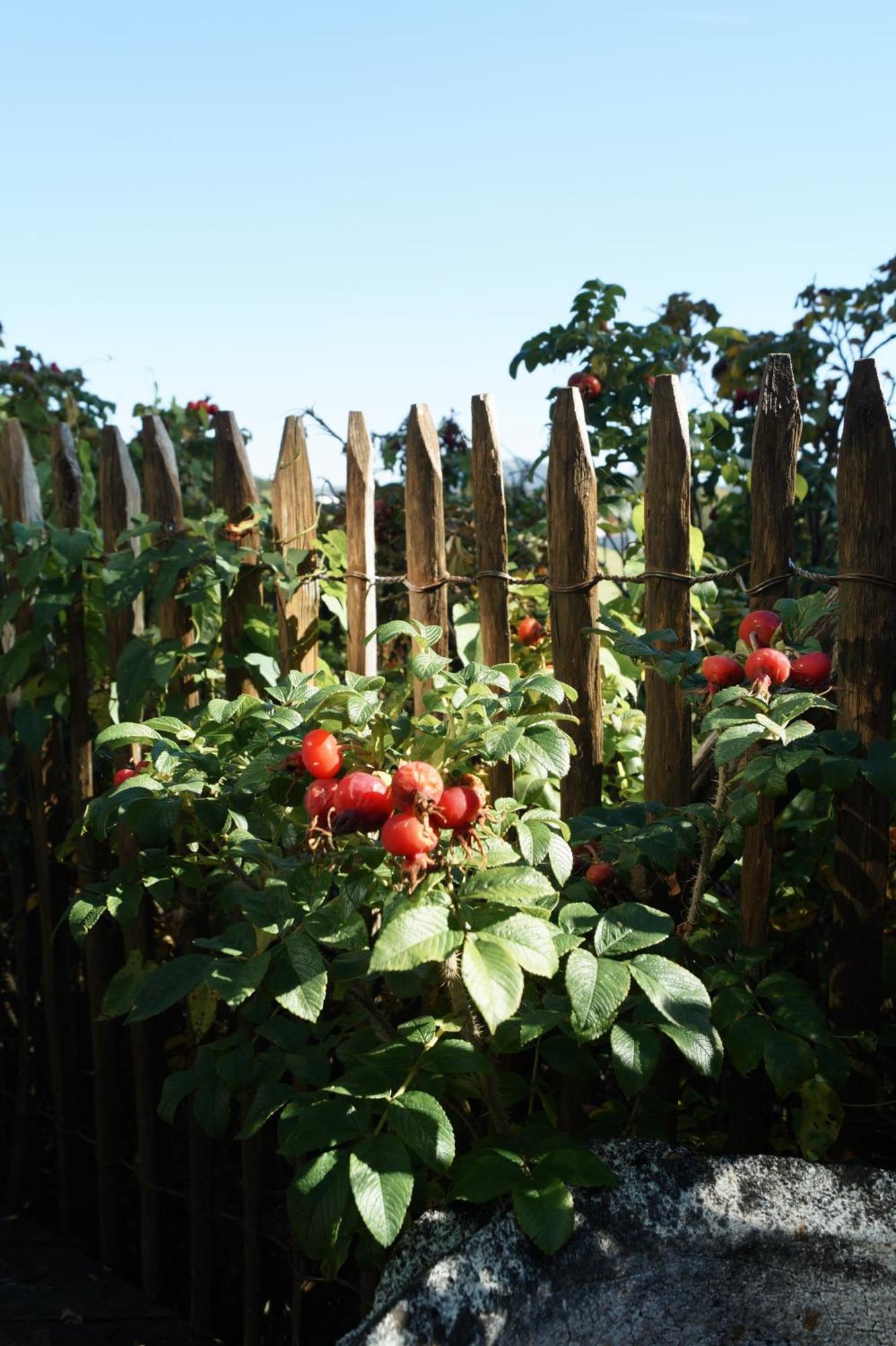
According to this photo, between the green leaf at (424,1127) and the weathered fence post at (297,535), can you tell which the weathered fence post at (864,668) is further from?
the weathered fence post at (297,535)

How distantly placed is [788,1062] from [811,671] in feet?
1.74

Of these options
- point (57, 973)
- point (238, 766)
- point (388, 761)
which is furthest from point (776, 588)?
point (57, 973)

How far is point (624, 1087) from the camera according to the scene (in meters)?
1.48

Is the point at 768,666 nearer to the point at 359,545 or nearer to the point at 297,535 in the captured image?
the point at 359,545

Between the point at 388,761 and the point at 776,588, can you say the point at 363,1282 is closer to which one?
the point at 388,761

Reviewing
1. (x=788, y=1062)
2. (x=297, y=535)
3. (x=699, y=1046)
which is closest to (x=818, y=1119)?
(x=788, y=1062)

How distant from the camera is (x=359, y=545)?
2.57 metres

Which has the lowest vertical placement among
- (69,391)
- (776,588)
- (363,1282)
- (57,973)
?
(363,1282)

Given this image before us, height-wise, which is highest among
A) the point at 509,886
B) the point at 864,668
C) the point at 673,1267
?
the point at 864,668

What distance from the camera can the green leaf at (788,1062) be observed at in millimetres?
1581

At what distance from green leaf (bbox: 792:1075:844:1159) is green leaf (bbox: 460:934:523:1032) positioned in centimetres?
66

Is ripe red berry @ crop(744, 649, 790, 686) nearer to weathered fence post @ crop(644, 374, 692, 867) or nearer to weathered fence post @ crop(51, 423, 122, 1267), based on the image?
weathered fence post @ crop(644, 374, 692, 867)

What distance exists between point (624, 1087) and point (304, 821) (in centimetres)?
62

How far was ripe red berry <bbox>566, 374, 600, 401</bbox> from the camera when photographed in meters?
3.03
